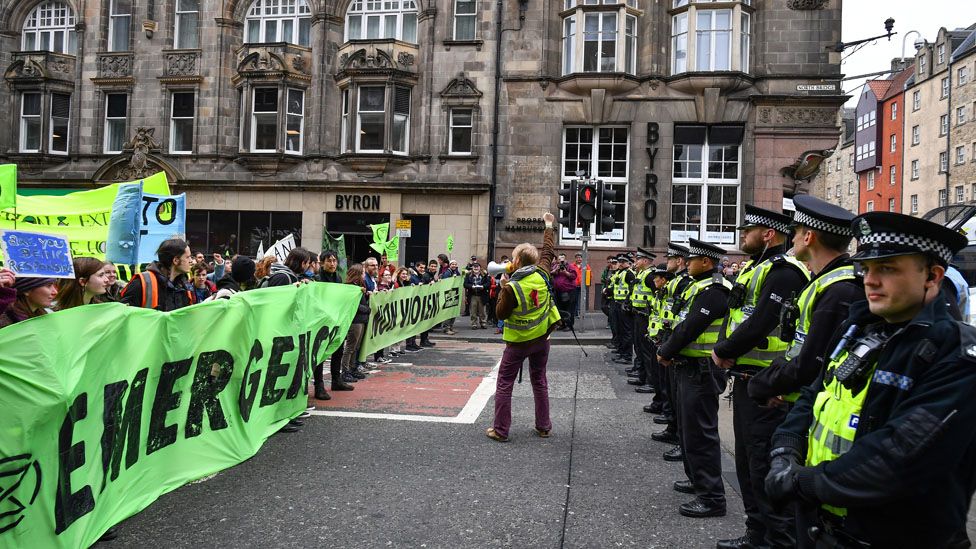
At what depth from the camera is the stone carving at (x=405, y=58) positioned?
23984mm

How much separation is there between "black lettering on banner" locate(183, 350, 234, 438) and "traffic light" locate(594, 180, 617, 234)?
10943 millimetres

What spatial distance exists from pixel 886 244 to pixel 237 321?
15.4ft

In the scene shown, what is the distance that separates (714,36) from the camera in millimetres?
22656

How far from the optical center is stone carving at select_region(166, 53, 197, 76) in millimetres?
25297

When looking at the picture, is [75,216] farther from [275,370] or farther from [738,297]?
[738,297]

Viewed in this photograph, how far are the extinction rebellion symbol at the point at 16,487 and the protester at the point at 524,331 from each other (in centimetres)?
411

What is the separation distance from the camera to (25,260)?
409cm

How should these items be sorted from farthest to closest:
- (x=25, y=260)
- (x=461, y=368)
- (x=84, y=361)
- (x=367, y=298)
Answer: (x=461, y=368) → (x=367, y=298) → (x=25, y=260) → (x=84, y=361)

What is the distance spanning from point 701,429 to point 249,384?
365cm

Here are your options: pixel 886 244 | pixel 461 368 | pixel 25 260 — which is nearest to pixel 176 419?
pixel 25 260

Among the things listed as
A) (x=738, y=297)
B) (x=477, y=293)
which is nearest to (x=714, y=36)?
(x=477, y=293)

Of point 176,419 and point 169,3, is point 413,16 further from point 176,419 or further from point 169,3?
point 176,419

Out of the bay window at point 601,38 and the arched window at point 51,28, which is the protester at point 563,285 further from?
the arched window at point 51,28

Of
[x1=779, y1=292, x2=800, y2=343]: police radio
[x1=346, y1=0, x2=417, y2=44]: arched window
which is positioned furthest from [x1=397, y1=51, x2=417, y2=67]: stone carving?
[x1=779, y1=292, x2=800, y2=343]: police radio
